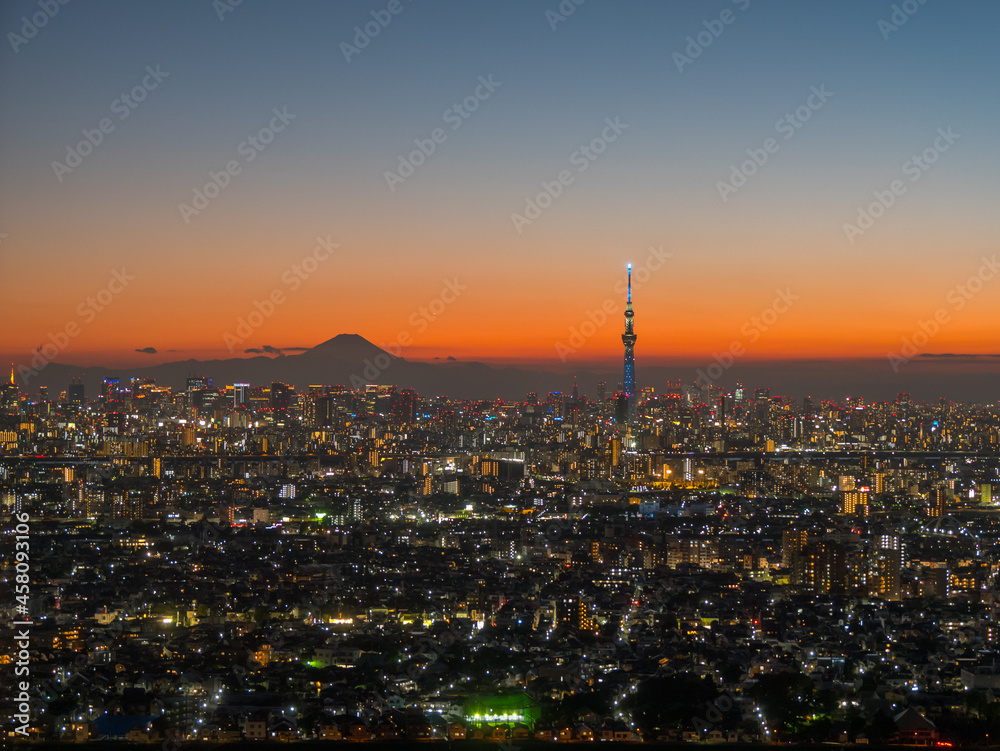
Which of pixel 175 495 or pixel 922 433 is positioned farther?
pixel 922 433

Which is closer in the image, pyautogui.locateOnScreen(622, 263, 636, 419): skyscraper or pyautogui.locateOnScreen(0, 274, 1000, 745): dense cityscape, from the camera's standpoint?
pyautogui.locateOnScreen(0, 274, 1000, 745): dense cityscape

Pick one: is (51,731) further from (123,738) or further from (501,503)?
(501,503)

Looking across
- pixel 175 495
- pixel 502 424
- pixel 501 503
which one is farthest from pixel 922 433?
pixel 175 495

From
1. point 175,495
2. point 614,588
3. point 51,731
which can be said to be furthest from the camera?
point 175,495

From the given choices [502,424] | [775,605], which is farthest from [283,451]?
[775,605]

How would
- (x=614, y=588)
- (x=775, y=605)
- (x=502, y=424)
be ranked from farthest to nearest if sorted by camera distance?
(x=502, y=424) → (x=614, y=588) → (x=775, y=605)

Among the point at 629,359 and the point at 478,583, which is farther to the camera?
the point at 629,359

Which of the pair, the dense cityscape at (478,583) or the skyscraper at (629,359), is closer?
the dense cityscape at (478,583)
